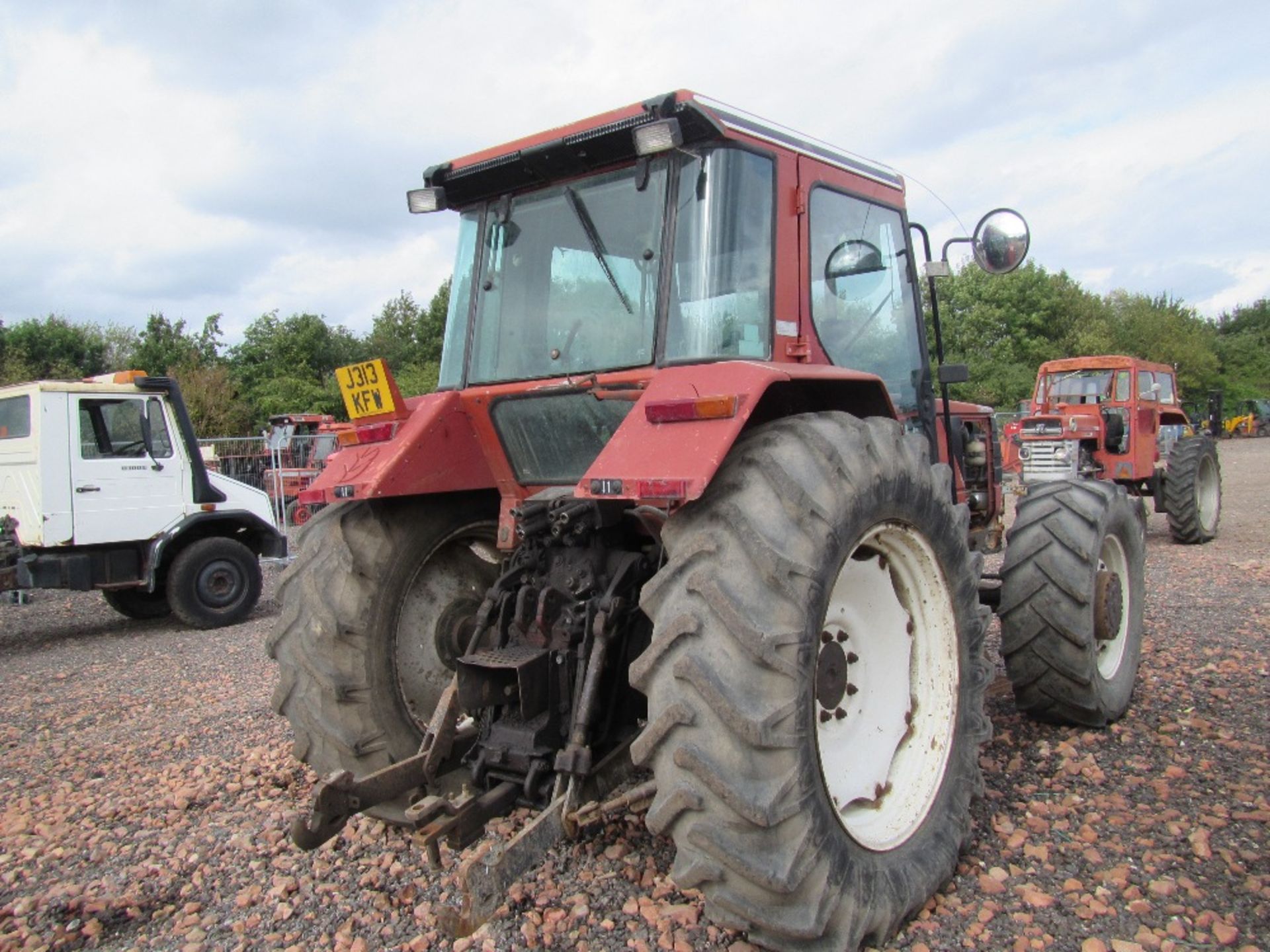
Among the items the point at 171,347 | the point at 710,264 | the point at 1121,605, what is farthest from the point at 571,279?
the point at 171,347

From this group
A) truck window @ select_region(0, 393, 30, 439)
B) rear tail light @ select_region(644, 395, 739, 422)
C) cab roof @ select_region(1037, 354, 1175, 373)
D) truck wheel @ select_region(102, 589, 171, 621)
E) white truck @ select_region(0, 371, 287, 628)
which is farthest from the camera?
cab roof @ select_region(1037, 354, 1175, 373)

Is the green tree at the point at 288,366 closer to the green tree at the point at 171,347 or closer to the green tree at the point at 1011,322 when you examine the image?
the green tree at the point at 171,347

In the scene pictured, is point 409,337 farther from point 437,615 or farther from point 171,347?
point 437,615

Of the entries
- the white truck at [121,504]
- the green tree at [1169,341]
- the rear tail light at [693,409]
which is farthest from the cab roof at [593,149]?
the green tree at [1169,341]

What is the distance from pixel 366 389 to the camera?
3.38m

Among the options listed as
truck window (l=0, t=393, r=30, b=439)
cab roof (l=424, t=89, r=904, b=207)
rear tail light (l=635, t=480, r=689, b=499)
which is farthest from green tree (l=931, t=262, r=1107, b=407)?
rear tail light (l=635, t=480, r=689, b=499)

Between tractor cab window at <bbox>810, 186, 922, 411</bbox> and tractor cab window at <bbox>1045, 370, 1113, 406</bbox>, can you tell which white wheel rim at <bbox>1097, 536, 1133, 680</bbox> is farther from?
tractor cab window at <bbox>1045, 370, 1113, 406</bbox>

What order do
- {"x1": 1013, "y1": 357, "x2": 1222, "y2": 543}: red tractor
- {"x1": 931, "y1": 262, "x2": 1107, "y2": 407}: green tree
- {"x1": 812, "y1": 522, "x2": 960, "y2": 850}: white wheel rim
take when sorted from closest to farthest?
{"x1": 812, "y1": 522, "x2": 960, "y2": 850}: white wheel rim, {"x1": 1013, "y1": 357, "x2": 1222, "y2": 543}: red tractor, {"x1": 931, "y1": 262, "x2": 1107, "y2": 407}: green tree

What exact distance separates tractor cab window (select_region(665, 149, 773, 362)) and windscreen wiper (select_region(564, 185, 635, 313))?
220 mm

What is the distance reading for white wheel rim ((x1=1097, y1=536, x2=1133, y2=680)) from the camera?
13.9 feet

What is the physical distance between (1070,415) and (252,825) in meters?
11.3

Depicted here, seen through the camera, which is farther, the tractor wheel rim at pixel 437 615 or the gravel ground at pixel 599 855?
the tractor wheel rim at pixel 437 615

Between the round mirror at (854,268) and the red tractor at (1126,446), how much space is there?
8.44m

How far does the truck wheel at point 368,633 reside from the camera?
10.3ft
